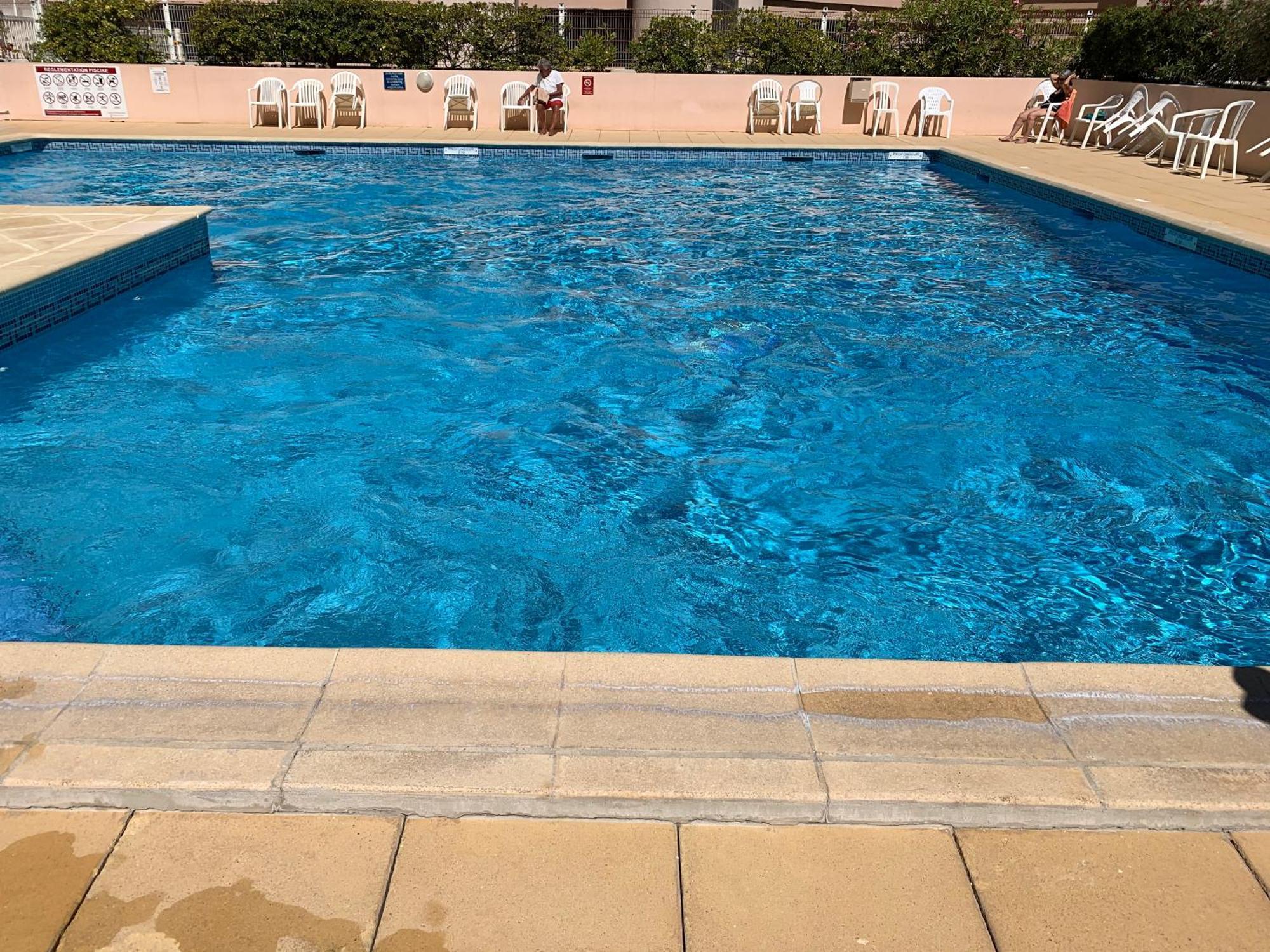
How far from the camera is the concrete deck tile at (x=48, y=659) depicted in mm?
2480

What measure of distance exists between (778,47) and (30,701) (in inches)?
636

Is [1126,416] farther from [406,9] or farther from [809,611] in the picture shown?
[406,9]

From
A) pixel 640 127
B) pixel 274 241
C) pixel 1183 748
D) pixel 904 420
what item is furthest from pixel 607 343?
pixel 640 127

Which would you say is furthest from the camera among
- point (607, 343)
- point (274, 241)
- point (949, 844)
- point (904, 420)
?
point (274, 241)

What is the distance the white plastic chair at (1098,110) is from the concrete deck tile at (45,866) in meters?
15.6

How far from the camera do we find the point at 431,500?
4711 millimetres

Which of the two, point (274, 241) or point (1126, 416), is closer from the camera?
point (1126, 416)

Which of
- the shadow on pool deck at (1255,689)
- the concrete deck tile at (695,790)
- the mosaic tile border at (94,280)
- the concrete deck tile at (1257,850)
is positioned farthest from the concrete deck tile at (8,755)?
the mosaic tile border at (94,280)

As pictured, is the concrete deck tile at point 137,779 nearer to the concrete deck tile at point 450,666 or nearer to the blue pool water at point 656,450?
the concrete deck tile at point 450,666

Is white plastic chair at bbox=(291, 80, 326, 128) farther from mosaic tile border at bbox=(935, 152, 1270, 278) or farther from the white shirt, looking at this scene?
mosaic tile border at bbox=(935, 152, 1270, 278)

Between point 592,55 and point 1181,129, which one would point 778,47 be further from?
point 1181,129

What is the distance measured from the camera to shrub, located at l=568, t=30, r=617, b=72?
16.1 meters

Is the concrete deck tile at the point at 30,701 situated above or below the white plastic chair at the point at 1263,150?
below

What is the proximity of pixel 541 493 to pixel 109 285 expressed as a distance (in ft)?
13.8
